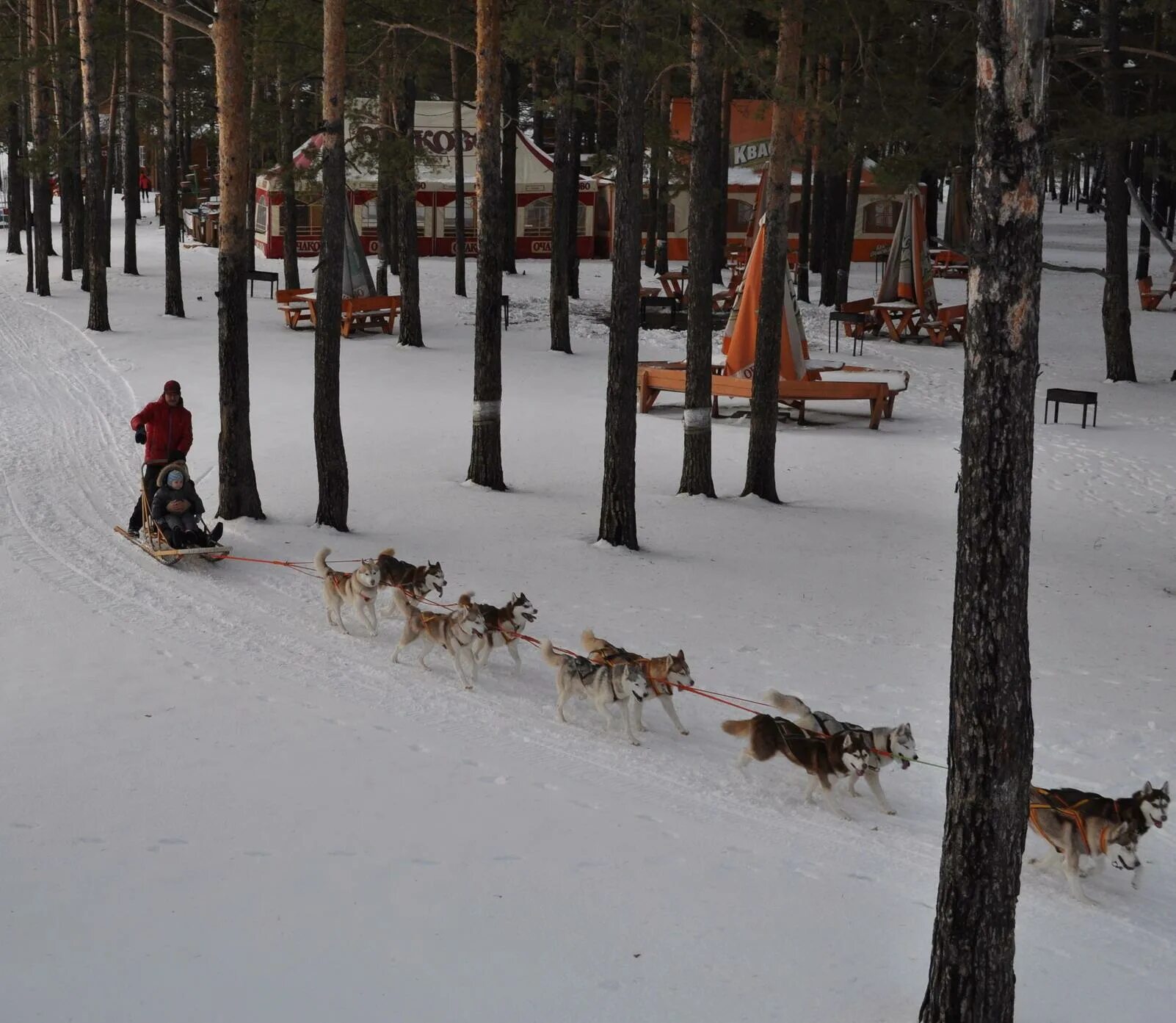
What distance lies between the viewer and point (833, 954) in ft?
19.9

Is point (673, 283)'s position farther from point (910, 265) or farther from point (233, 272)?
point (233, 272)

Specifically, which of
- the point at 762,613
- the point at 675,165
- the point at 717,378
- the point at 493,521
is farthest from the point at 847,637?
the point at 717,378

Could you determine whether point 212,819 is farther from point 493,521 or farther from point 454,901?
point 493,521

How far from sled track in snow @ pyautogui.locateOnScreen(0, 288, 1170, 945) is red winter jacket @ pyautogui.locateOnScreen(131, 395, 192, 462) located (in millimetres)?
898

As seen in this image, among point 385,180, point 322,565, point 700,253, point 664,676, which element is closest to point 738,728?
point 664,676

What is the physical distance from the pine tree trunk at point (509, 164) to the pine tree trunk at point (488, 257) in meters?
16.0

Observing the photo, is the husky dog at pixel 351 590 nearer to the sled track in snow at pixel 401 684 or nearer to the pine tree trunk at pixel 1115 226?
the sled track in snow at pixel 401 684

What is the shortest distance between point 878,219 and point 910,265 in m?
13.8

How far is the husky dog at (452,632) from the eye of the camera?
362 inches

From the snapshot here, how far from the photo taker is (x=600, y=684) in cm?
848

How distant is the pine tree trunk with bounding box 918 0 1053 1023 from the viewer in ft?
16.0

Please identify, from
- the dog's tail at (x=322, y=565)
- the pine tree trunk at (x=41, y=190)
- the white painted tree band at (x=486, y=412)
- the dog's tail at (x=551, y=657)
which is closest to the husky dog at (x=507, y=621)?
the dog's tail at (x=551, y=657)

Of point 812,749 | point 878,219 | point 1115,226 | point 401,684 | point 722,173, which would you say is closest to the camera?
point 812,749

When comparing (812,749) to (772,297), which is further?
(772,297)
